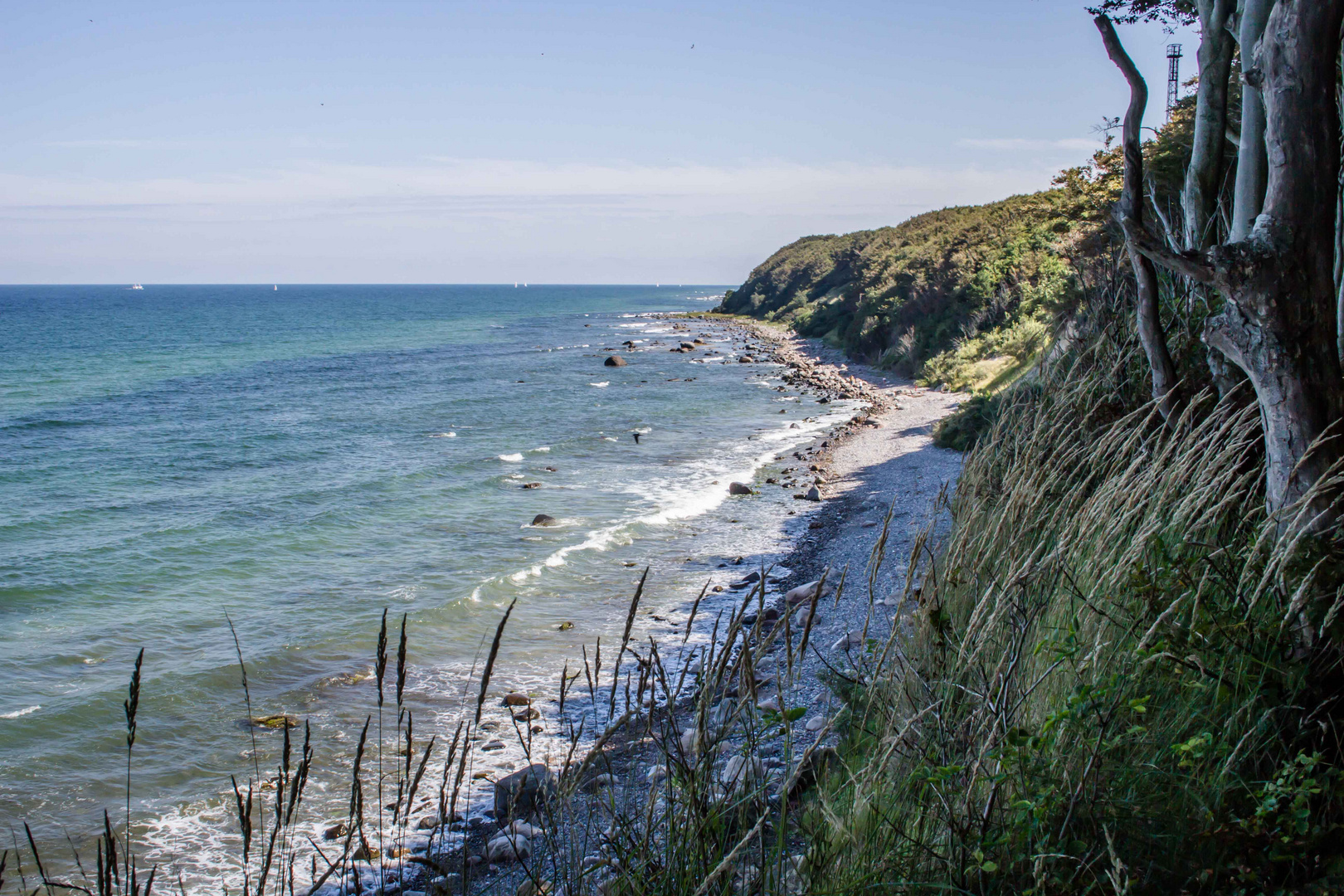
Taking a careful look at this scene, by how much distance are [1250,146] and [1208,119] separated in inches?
50.2

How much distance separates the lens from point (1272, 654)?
3107mm

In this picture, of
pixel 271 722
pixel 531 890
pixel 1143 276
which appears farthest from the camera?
pixel 271 722

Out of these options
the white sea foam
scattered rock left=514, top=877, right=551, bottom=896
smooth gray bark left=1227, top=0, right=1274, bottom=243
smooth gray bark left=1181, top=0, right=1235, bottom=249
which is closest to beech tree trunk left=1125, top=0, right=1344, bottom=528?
smooth gray bark left=1227, top=0, right=1274, bottom=243

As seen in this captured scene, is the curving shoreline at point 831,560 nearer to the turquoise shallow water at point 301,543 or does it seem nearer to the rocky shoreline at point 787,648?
the rocky shoreline at point 787,648

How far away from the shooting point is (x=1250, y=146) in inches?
188

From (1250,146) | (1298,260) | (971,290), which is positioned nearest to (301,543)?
(1250,146)

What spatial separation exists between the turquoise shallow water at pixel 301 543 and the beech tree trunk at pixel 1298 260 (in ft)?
13.0

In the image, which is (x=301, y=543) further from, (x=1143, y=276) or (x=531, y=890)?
(x=1143, y=276)

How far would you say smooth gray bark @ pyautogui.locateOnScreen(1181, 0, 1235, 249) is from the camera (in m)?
5.69

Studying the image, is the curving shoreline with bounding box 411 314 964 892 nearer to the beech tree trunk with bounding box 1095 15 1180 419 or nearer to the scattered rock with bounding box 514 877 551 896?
the scattered rock with bounding box 514 877 551 896

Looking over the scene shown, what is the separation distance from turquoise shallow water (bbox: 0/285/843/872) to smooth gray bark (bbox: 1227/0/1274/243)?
5.13 metres

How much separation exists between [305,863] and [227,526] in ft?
36.2

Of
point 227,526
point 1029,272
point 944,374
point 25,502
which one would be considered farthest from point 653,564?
point 1029,272

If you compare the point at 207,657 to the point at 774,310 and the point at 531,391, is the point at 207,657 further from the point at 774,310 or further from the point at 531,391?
the point at 774,310
